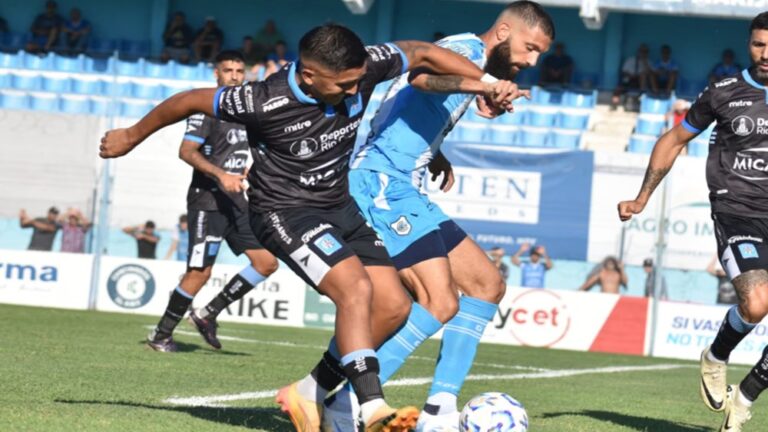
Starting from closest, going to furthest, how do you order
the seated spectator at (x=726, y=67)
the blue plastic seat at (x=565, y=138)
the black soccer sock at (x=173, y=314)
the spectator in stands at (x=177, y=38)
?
1. the black soccer sock at (x=173, y=314)
2. the blue plastic seat at (x=565, y=138)
3. the seated spectator at (x=726, y=67)
4. the spectator in stands at (x=177, y=38)

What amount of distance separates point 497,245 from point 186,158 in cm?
796

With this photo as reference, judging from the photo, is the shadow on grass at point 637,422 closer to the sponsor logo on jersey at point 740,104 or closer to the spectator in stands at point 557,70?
the sponsor logo on jersey at point 740,104

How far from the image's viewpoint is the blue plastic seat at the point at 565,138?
77.9 feet

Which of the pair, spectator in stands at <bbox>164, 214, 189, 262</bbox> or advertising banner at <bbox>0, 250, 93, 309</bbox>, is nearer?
spectator in stands at <bbox>164, 214, 189, 262</bbox>

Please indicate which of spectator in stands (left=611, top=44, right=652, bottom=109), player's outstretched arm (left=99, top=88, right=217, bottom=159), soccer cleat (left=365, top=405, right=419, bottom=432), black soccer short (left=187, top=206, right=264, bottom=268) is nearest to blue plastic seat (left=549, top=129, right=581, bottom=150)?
spectator in stands (left=611, top=44, right=652, bottom=109)

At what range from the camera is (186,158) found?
36.0 ft

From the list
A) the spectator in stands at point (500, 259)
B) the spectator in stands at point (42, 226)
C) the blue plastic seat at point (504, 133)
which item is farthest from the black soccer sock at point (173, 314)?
the blue plastic seat at point (504, 133)

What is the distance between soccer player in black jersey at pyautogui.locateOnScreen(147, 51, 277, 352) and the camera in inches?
437

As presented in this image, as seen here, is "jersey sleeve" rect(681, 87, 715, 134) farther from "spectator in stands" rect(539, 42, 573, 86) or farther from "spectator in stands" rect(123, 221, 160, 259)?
"spectator in stands" rect(539, 42, 573, 86)

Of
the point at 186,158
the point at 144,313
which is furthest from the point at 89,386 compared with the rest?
the point at 144,313

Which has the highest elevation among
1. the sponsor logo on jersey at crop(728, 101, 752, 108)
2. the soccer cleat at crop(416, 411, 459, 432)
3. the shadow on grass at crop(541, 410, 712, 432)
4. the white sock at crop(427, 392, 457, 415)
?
the sponsor logo on jersey at crop(728, 101, 752, 108)

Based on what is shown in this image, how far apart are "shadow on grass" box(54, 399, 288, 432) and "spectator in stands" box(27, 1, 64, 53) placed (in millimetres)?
22599

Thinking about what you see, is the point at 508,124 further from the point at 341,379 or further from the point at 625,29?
the point at 341,379

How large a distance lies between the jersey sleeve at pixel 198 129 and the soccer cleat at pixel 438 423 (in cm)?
532
